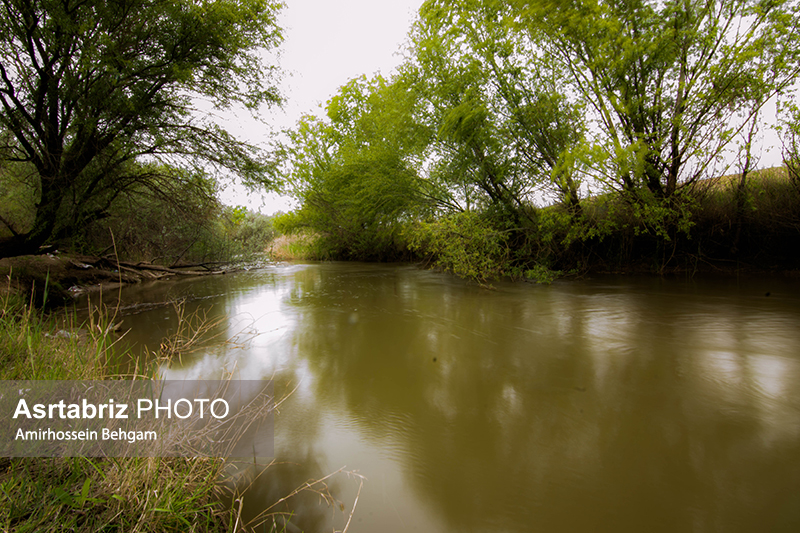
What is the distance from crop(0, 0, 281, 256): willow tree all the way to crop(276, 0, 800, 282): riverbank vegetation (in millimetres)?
2300

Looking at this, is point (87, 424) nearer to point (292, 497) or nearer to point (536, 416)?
point (292, 497)

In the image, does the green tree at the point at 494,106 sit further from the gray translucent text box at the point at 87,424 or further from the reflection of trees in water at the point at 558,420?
the gray translucent text box at the point at 87,424

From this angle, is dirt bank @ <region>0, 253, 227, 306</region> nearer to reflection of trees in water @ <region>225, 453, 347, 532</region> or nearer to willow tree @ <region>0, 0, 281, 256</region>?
willow tree @ <region>0, 0, 281, 256</region>

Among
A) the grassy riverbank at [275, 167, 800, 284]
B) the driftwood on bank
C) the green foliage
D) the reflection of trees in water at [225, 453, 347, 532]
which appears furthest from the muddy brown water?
the driftwood on bank

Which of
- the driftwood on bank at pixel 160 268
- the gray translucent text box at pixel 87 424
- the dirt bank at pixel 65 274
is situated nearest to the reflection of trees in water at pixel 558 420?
the gray translucent text box at pixel 87 424

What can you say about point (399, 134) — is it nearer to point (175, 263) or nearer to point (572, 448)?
point (175, 263)

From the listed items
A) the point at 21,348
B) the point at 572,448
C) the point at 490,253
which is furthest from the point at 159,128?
the point at 572,448

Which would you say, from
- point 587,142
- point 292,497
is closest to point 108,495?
point 292,497

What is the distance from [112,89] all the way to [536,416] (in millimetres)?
8978

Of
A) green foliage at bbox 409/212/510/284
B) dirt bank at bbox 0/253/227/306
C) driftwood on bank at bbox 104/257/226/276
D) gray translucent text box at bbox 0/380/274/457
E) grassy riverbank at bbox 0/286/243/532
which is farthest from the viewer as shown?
driftwood on bank at bbox 104/257/226/276

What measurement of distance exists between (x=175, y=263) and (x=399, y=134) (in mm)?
9160

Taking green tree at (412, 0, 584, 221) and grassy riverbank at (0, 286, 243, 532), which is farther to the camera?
green tree at (412, 0, 584, 221)

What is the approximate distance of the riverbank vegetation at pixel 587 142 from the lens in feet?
23.4

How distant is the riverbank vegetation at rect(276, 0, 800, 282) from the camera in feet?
23.4
